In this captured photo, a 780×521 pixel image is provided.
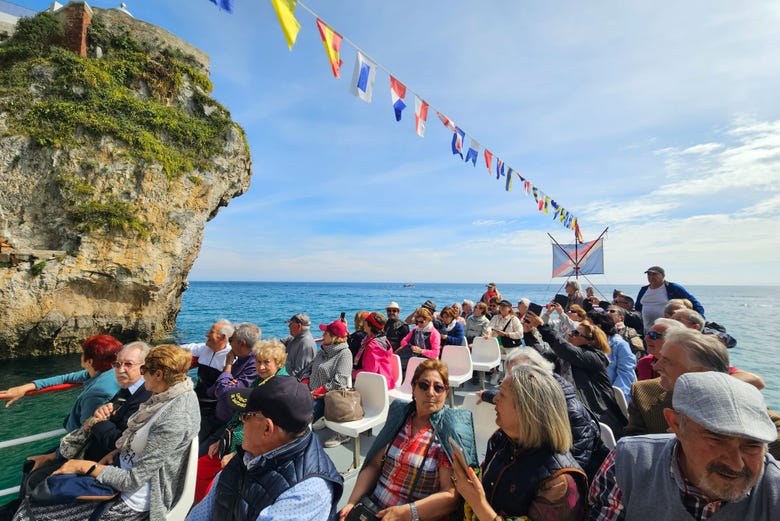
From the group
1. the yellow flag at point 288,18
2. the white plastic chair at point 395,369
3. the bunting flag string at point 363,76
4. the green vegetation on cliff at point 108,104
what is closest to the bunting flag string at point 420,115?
the bunting flag string at point 363,76

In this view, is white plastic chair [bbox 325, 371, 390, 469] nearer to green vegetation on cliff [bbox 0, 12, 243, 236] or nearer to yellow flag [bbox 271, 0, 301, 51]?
yellow flag [bbox 271, 0, 301, 51]

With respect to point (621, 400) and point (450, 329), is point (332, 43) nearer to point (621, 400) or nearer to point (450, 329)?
point (450, 329)

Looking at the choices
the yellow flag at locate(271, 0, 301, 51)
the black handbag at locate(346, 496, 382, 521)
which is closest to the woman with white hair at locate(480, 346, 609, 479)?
the black handbag at locate(346, 496, 382, 521)

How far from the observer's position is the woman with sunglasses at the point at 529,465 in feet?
4.89

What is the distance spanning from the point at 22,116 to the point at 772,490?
19.1 metres

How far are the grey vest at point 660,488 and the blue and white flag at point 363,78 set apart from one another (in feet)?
18.2

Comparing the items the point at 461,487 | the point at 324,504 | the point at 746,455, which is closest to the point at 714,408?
the point at 746,455

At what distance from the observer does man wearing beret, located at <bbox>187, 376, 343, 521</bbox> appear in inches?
61.1

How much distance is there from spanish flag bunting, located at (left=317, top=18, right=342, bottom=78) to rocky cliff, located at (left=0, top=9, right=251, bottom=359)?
12400 mm

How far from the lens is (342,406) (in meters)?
3.61

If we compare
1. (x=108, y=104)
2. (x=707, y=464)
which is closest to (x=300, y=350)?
(x=707, y=464)

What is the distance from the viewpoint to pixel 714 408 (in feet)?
3.54

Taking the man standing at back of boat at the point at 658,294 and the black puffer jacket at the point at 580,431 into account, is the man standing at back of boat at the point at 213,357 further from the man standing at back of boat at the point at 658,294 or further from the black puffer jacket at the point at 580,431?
the man standing at back of boat at the point at 658,294

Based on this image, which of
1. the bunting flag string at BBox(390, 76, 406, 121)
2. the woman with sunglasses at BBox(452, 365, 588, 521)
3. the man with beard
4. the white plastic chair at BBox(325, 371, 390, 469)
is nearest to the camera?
the man with beard
